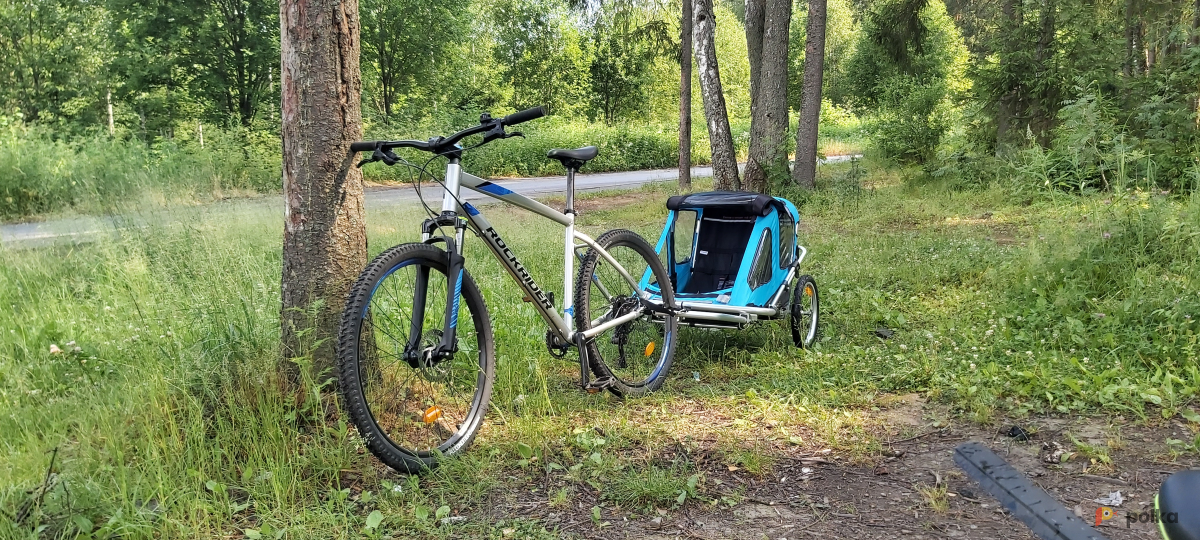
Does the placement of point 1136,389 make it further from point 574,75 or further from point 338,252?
point 574,75

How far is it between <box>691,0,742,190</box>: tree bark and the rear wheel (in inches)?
264

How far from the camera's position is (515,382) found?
3.55 metres

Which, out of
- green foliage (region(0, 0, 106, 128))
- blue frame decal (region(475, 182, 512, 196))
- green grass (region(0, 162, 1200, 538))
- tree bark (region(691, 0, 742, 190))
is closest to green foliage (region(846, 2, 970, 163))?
tree bark (region(691, 0, 742, 190))

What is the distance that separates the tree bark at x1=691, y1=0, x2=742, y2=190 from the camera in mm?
11047

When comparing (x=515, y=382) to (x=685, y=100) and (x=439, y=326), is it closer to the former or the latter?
(x=439, y=326)

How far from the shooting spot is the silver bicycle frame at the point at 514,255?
2854mm

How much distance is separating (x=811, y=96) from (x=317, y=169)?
1010cm

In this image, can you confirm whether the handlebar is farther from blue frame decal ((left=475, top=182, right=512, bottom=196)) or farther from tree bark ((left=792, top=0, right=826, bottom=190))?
tree bark ((left=792, top=0, right=826, bottom=190))

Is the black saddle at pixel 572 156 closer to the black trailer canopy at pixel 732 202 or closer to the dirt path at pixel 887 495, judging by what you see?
the black trailer canopy at pixel 732 202

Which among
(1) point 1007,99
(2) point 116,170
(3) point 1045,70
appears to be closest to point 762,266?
(2) point 116,170

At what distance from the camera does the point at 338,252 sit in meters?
3.01

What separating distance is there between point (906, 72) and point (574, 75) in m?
22.8

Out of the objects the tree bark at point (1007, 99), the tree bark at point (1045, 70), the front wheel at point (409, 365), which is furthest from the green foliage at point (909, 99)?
the front wheel at point (409, 365)

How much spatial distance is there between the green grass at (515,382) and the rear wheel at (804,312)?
0.11m
